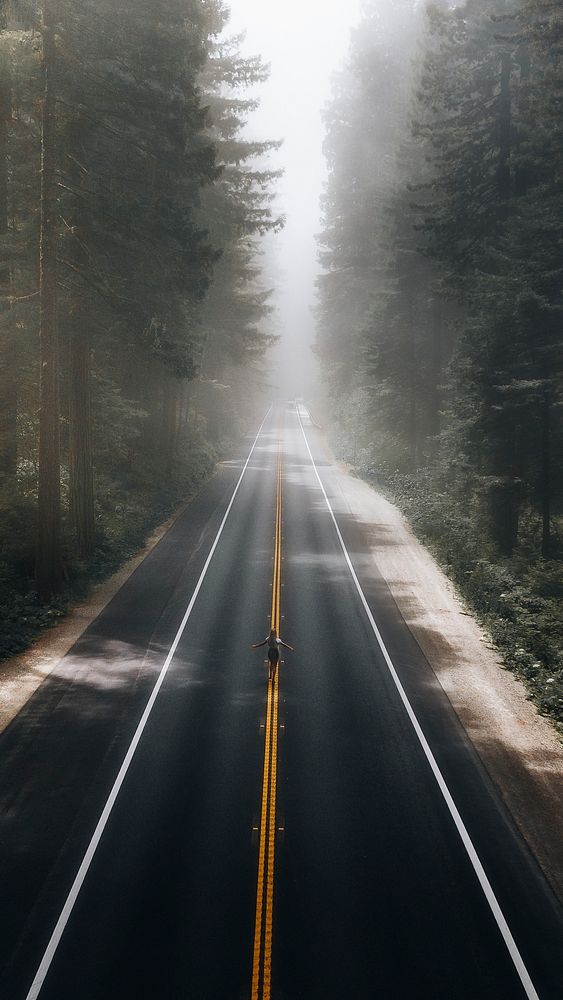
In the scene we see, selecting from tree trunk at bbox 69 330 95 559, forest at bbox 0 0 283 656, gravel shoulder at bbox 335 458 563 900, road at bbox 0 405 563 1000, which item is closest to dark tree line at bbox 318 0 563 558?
gravel shoulder at bbox 335 458 563 900

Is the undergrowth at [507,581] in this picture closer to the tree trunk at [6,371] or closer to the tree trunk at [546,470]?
the tree trunk at [546,470]

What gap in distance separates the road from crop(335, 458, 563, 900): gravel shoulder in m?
0.38

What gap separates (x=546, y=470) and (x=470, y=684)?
386 inches

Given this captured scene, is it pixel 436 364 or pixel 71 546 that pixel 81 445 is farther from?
pixel 436 364

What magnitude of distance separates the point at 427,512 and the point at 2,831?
23.1 meters

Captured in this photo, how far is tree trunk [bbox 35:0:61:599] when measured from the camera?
16.9 meters

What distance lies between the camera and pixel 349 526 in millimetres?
28875

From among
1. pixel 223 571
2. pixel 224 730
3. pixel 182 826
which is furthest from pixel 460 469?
pixel 182 826

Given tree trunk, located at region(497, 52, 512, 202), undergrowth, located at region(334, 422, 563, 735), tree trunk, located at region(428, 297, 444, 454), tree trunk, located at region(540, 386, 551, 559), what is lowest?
undergrowth, located at region(334, 422, 563, 735)

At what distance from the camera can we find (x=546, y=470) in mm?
21469

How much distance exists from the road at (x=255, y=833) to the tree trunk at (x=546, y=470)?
7810 mm

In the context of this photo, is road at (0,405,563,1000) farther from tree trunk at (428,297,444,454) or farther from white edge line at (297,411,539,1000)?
tree trunk at (428,297,444,454)

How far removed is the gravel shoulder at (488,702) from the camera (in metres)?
10.1

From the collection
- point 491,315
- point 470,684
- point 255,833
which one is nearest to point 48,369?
point 255,833
